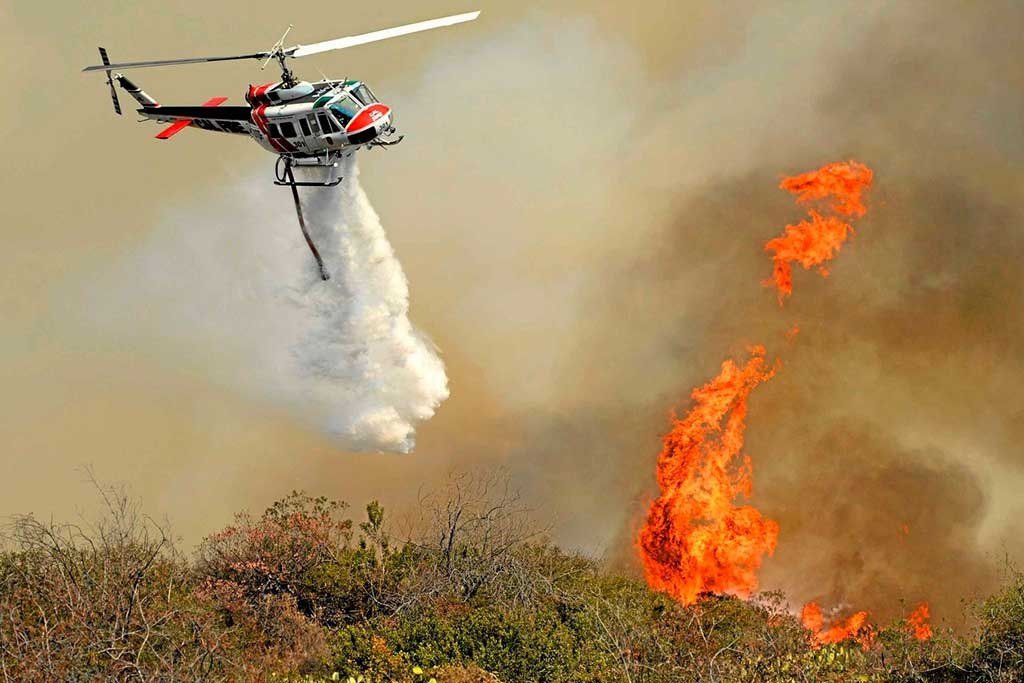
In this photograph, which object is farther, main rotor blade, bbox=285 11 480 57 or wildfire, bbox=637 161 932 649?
wildfire, bbox=637 161 932 649

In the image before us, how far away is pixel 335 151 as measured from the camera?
42344 millimetres

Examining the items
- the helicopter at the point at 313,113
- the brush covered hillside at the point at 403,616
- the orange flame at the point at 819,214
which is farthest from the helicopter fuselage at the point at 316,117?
the orange flame at the point at 819,214

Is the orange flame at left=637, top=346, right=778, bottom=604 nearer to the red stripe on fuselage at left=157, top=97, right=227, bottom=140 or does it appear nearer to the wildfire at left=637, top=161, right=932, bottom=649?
the wildfire at left=637, top=161, right=932, bottom=649

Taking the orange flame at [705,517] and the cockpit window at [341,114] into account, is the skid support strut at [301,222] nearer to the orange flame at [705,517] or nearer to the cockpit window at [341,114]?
the cockpit window at [341,114]

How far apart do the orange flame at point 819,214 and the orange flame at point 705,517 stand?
30.6 ft

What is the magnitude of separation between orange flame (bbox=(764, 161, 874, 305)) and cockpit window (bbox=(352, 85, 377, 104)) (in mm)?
28588

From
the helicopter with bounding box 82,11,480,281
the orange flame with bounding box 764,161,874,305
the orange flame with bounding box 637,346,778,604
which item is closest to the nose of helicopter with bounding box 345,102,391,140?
the helicopter with bounding box 82,11,480,281

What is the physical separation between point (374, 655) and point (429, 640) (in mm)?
1773

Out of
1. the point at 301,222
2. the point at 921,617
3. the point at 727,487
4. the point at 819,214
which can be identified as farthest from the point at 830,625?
the point at 301,222

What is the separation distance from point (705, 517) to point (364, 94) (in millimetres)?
26701

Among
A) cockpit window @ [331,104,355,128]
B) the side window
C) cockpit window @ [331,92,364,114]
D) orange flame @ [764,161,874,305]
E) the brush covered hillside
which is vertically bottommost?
the brush covered hillside

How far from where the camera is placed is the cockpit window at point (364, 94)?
41250 mm

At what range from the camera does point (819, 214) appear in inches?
2445

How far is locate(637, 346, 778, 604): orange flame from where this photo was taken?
55531 millimetres
